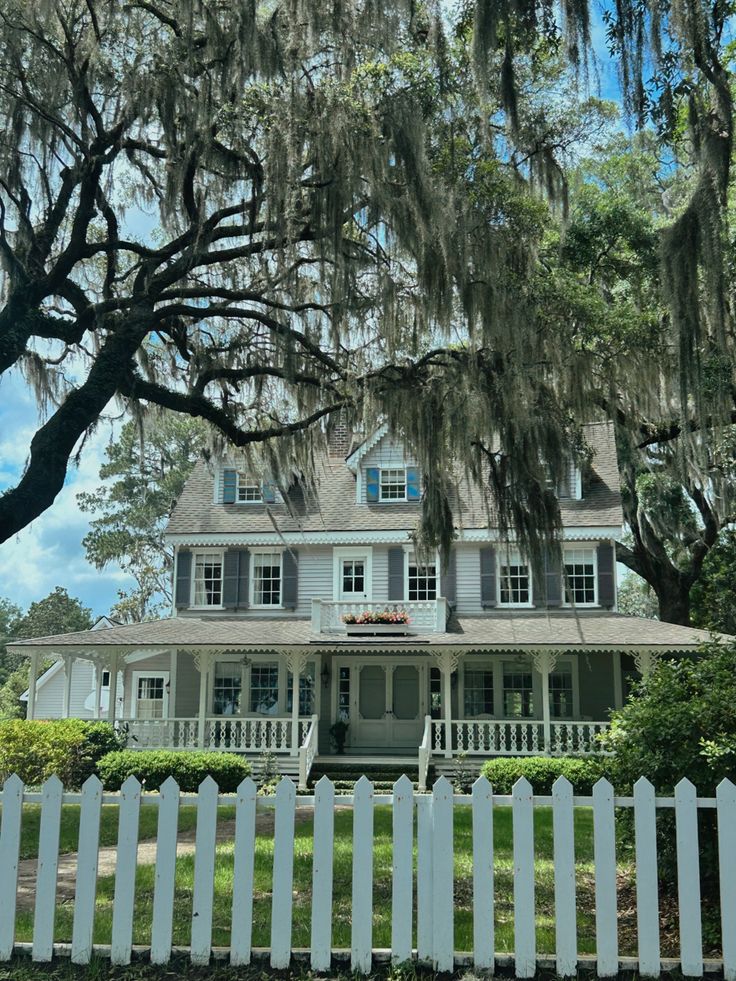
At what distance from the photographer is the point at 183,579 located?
23.0 m

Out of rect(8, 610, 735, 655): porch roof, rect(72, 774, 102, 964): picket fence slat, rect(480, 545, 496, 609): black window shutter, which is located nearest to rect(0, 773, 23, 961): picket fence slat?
rect(72, 774, 102, 964): picket fence slat

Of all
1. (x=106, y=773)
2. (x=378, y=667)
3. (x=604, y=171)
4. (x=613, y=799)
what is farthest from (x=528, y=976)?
(x=378, y=667)

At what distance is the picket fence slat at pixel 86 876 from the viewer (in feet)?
16.3

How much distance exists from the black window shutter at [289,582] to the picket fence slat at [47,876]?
57.2 feet

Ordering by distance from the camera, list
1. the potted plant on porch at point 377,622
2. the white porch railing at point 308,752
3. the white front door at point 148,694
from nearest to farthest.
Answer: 1. the white porch railing at point 308,752
2. the potted plant on porch at point 377,622
3. the white front door at point 148,694

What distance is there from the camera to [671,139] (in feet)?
31.2

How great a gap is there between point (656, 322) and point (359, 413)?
4.72 metres

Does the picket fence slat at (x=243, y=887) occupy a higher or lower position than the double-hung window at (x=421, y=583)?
lower

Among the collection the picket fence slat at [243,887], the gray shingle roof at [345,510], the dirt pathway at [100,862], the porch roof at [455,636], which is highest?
→ the gray shingle roof at [345,510]

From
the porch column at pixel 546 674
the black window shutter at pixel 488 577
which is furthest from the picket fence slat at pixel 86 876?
the black window shutter at pixel 488 577

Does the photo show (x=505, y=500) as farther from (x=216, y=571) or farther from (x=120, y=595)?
(x=120, y=595)

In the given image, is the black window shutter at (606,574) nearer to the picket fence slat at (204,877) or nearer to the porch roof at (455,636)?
the porch roof at (455,636)

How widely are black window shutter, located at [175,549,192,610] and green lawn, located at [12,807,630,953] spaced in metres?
13.5

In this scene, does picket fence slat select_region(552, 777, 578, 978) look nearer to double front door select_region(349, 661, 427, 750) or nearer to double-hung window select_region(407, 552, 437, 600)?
double front door select_region(349, 661, 427, 750)
